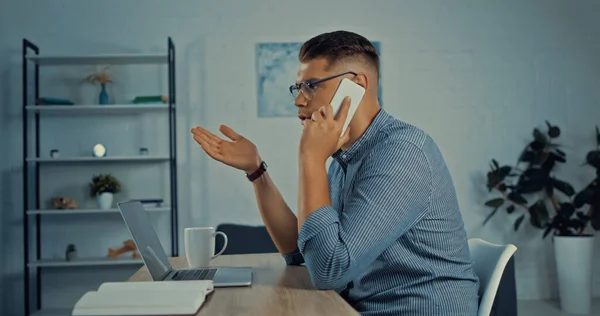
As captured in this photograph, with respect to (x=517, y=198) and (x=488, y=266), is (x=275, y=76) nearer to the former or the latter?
(x=517, y=198)


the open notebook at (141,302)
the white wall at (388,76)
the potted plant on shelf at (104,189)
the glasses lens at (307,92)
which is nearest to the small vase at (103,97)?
the white wall at (388,76)

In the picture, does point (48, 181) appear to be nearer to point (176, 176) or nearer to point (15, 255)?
point (15, 255)

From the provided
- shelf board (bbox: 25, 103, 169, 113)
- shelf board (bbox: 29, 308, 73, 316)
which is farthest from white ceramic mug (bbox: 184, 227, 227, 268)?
shelf board (bbox: 29, 308, 73, 316)

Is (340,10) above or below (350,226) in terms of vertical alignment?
above

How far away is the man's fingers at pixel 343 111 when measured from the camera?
1.43 meters

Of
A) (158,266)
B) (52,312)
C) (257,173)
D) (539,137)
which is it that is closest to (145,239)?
(158,266)

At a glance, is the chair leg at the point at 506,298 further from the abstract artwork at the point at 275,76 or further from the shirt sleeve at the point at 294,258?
the abstract artwork at the point at 275,76

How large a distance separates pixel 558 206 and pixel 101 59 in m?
3.09

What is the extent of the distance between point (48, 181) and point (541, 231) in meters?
3.30

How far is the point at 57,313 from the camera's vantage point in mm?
3984

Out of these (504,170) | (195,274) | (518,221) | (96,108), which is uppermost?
(96,108)

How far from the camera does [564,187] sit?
13.6 ft

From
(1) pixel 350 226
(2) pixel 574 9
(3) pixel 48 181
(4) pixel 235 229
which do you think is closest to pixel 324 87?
(1) pixel 350 226

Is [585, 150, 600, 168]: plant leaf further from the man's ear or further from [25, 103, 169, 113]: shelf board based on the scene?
the man's ear
